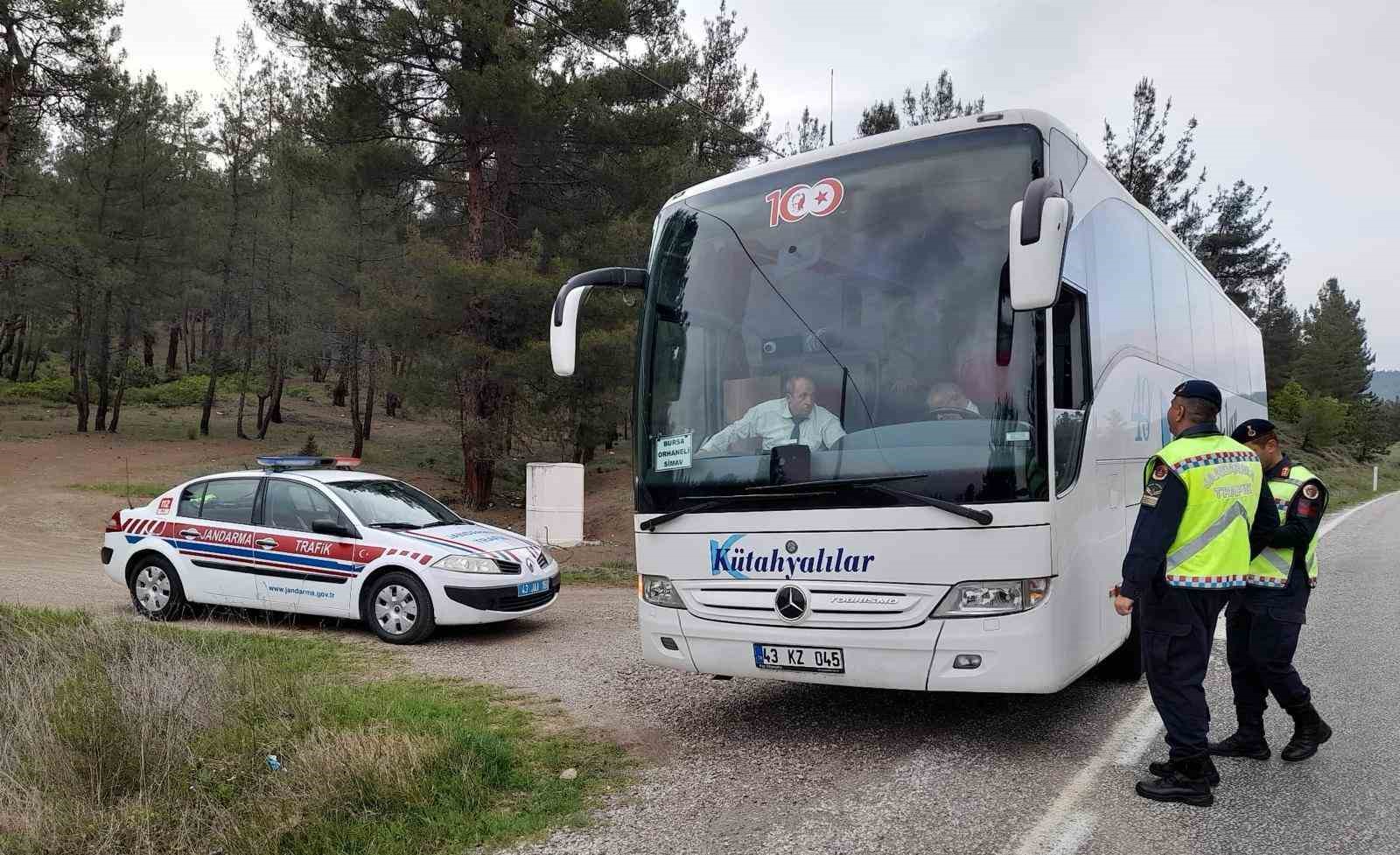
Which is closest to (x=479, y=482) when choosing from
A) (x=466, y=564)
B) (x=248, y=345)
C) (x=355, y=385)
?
(x=355, y=385)

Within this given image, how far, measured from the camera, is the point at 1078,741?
556 centimetres

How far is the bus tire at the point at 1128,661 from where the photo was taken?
22.4 ft

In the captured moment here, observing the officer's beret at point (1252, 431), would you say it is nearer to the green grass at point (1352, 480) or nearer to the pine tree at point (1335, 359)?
the green grass at point (1352, 480)

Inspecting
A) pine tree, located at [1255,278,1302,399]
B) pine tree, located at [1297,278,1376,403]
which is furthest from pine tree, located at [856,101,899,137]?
pine tree, located at [1297,278,1376,403]

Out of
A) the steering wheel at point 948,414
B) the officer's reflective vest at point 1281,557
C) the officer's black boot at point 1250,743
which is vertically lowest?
the officer's black boot at point 1250,743

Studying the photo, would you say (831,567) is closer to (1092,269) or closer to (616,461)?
(1092,269)

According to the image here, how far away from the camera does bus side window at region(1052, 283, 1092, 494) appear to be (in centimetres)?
498

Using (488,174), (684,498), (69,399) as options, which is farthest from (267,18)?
(69,399)

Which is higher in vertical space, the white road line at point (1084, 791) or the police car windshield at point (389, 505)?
the police car windshield at point (389, 505)

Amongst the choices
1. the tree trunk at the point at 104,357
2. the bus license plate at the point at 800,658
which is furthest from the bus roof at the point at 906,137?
the tree trunk at the point at 104,357

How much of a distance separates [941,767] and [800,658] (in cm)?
93

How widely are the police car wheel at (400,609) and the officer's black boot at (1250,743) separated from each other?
20.4 feet

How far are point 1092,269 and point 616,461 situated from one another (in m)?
30.0

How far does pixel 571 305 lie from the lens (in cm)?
613
